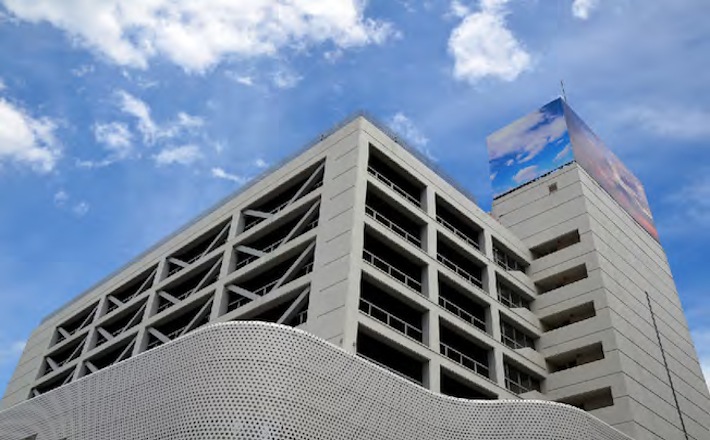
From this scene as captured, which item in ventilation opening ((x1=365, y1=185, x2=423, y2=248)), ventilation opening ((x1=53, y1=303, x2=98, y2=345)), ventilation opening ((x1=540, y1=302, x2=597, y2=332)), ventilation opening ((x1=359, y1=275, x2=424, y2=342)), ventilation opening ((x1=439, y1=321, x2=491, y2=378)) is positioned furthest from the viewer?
ventilation opening ((x1=53, y1=303, x2=98, y2=345))

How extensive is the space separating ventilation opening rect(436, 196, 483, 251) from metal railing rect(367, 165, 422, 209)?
2219mm

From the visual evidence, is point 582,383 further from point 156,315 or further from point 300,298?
point 156,315

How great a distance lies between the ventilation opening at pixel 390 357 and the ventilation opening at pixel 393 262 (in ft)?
13.9

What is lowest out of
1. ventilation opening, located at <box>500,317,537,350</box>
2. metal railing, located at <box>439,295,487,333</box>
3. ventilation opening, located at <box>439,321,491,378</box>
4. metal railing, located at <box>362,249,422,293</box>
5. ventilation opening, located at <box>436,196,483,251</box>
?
ventilation opening, located at <box>439,321,491,378</box>

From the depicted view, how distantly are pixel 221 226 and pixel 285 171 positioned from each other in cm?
698

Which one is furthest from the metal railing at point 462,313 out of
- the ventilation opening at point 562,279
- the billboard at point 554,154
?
the billboard at point 554,154

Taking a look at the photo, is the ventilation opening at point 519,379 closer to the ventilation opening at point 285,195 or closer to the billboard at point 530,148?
the ventilation opening at point 285,195

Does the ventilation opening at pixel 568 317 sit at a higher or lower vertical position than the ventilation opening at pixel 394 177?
lower

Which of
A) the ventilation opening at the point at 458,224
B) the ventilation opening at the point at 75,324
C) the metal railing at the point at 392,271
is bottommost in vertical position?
the metal railing at the point at 392,271

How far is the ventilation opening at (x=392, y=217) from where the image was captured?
4041 cm

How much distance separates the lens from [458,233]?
4725 cm

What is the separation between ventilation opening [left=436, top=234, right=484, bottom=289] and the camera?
1747 inches

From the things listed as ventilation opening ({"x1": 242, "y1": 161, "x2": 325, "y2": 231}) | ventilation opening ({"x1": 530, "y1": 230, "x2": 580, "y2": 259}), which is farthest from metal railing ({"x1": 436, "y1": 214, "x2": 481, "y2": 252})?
ventilation opening ({"x1": 242, "y1": 161, "x2": 325, "y2": 231})

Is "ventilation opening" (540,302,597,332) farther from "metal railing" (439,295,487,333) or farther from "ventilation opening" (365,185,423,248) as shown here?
"ventilation opening" (365,185,423,248)
